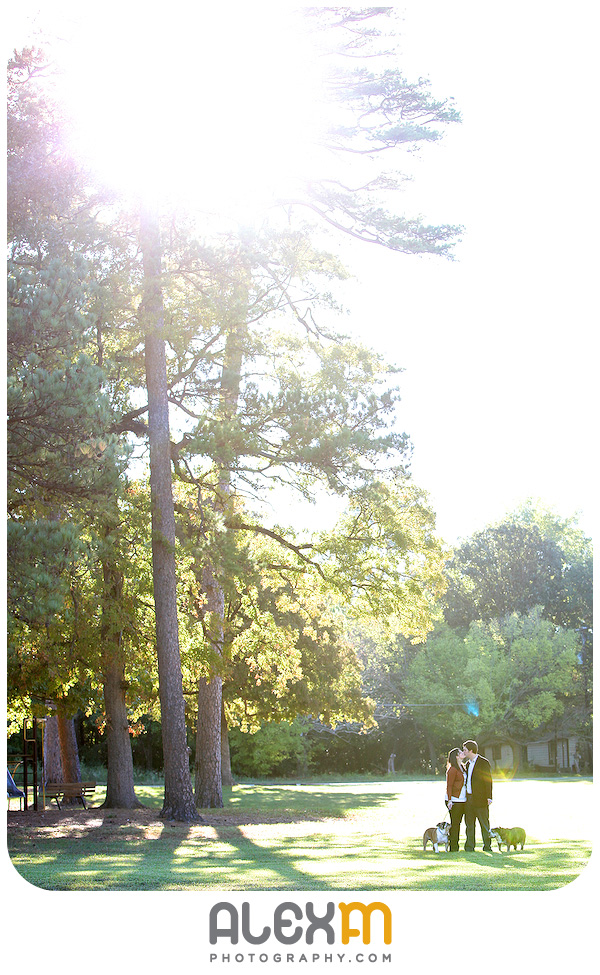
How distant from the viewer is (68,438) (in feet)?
28.0

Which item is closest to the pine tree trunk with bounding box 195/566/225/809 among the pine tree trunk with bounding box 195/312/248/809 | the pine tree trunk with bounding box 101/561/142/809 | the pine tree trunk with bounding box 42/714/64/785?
the pine tree trunk with bounding box 195/312/248/809

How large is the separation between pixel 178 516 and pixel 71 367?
262 inches

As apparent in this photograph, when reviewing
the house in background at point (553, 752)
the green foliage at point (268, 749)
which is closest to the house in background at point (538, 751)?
the house in background at point (553, 752)

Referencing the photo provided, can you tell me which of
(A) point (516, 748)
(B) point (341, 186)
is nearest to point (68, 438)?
(B) point (341, 186)

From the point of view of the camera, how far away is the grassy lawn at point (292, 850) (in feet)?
19.8

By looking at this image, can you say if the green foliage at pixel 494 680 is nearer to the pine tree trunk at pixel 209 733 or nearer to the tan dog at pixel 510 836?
the pine tree trunk at pixel 209 733

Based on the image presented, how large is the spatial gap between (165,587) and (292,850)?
4.50 metres

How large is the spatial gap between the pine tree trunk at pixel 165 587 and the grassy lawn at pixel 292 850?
0.59 metres

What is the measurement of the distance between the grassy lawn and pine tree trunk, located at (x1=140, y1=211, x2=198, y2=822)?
1.95 feet

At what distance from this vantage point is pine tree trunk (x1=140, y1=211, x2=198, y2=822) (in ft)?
42.0

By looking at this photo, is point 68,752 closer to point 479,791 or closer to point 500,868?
point 479,791

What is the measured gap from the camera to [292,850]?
9.34 metres

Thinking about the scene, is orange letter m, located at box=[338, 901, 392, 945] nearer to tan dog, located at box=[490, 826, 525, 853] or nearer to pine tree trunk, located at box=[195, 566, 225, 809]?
tan dog, located at box=[490, 826, 525, 853]

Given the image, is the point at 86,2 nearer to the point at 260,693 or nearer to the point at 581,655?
the point at 260,693
